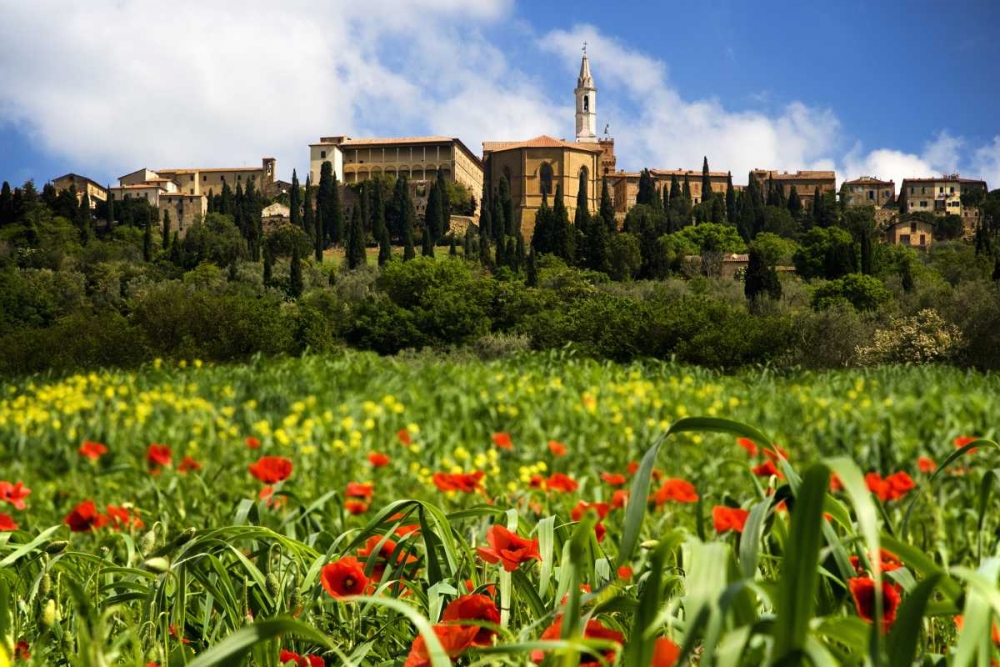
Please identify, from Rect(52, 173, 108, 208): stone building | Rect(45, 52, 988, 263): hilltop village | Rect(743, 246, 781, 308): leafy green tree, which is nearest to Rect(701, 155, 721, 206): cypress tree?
Rect(45, 52, 988, 263): hilltop village

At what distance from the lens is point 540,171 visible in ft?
214

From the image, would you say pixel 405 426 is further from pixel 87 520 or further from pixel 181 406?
pixel 87 520

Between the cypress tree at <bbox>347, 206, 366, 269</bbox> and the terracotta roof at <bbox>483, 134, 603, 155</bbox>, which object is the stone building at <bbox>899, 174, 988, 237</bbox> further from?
the cypress tree at <bbox>347, 206, 366, 269</bbox>

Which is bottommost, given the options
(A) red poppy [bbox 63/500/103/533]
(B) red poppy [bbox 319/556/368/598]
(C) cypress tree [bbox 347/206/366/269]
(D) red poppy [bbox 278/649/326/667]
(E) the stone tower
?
(A) red poppy [bbox 63/500/103/533]

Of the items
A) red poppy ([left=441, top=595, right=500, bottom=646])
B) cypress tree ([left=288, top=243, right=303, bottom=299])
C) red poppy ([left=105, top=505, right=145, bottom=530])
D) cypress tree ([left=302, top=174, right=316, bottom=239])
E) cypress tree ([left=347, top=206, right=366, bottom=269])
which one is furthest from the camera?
cypress tree ([left=302, top=174, right=316, bottom=239])

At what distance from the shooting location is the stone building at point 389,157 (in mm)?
68250

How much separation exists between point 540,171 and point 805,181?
2435 centimetres

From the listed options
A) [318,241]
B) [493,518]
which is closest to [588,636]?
[493,518]

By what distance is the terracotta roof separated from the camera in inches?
2564

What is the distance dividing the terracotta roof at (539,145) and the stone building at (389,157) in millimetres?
2768

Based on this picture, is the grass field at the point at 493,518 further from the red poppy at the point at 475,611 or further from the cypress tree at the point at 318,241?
the cypress tree at the point at 318,241

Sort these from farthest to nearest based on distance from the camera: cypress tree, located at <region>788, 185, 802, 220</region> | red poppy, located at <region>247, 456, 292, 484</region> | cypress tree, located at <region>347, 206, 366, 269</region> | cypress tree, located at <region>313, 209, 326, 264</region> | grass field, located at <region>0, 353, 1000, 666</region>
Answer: cypress tree, located at <region>788, 185, 802, 220</region>
cypress tree, located at <region>313, 209, 326, 264</region>
cypress tree, located at <region>347, 206, 366, 269</region>
red poppy, located at <region>247, 456, 292, 484</region>
grass field, located at <region>0, 353, 1000, 666</region>

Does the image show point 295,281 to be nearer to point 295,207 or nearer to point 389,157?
point 295,207

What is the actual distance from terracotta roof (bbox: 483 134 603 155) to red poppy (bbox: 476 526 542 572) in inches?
2581
